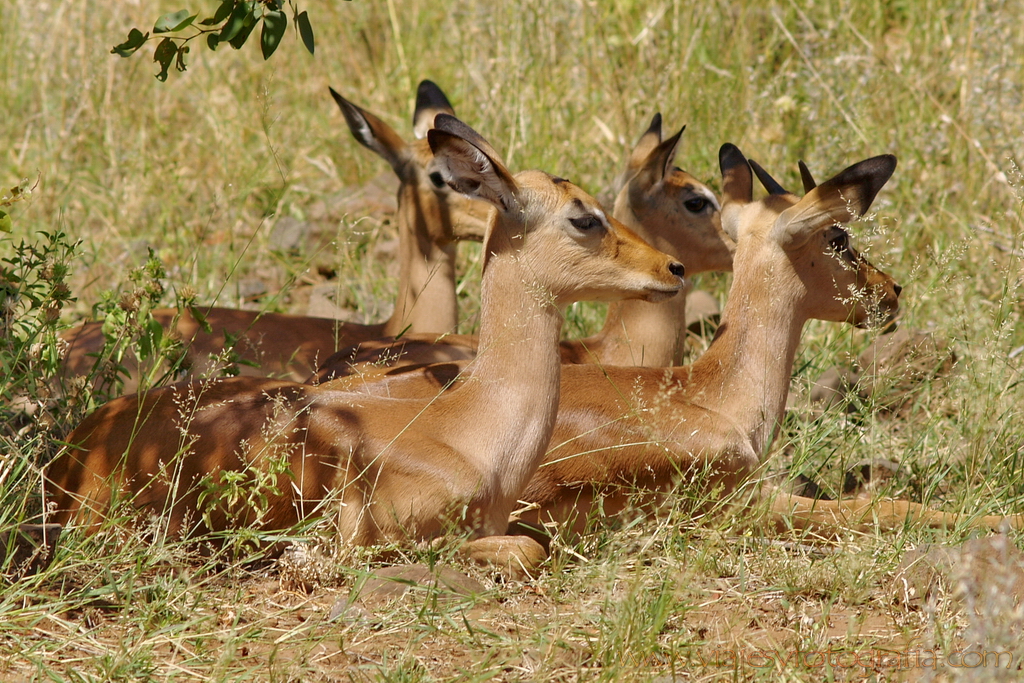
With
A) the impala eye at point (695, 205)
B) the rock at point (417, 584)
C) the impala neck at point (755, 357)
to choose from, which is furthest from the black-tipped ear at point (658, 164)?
the rock at point (417, 584)

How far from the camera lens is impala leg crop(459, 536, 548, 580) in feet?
12.3

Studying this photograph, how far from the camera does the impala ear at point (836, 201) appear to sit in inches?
168

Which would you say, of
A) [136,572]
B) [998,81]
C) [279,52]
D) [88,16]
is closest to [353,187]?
[279,52]

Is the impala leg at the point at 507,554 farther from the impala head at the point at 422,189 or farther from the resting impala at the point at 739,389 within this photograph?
the impala head at the point at 422,189

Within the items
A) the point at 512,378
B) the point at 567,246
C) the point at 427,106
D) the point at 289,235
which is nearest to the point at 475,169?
the point at 567,246

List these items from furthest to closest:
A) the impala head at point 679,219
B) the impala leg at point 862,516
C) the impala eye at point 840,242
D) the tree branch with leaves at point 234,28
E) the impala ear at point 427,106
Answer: the impala ear at point 427,106 < the impala head at point 679,219 < the impala eye at point 840,242 < the impala leg at point 862,516 < the tree branch with leaves at point 234,28

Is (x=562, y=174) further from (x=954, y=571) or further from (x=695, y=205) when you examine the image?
(x=954, y=571)

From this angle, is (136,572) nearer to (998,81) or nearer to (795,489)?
(795,489)

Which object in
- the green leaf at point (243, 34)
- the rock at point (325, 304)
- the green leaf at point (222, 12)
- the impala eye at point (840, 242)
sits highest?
the green leaf at point (222, 12)

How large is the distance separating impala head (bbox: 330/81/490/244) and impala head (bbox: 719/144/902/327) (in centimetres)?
146

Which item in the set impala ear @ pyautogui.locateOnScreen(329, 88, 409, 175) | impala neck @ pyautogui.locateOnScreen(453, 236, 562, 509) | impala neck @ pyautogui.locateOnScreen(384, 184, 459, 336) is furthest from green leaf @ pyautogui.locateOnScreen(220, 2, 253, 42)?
impala ear @ pyautogui.locateOnScreen(329, 88, 409, 175)

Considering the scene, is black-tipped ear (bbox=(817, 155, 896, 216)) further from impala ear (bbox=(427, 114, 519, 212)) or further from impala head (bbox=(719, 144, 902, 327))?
impala ear (bbox=(427, 114, 519, 212))

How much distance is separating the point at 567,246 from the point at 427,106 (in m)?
2.97

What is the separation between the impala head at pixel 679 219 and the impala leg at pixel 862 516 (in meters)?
1.56
